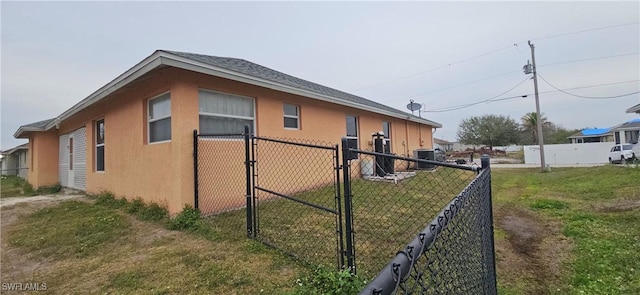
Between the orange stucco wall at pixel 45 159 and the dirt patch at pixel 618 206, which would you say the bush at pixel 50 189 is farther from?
the dirt patch at pixel 618 206

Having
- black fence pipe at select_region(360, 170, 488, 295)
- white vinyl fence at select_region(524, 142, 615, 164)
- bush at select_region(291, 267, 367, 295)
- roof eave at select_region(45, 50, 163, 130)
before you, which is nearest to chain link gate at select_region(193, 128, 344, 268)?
bush at select_region(291, 267, 367, 295)

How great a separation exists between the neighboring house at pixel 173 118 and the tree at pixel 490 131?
1495 inches

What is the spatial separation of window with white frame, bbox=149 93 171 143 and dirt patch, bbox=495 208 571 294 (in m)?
5.99

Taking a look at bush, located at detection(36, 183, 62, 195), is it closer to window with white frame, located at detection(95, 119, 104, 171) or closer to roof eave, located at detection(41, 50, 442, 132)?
window with white frame, located at detection(95, 119, 104, 171)

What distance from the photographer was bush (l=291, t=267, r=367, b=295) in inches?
97.0

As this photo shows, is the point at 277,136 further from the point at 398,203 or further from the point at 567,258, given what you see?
the point at 567,258

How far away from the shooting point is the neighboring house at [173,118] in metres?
5.19

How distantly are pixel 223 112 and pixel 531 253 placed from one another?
5.87 meters

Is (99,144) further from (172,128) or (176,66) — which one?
(176,66)

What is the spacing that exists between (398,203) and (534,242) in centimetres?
276

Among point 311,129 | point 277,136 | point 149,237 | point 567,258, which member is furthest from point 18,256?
point 567,258

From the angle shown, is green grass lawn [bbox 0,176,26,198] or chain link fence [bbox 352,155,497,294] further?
green grass lawn [bbox 0,176,26,198]

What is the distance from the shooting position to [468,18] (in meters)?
12.7

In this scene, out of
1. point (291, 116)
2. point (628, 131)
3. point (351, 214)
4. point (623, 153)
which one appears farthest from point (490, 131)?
point (351, 214)
